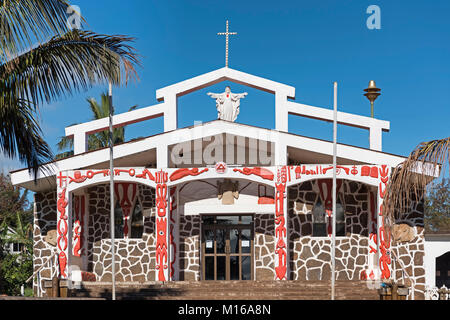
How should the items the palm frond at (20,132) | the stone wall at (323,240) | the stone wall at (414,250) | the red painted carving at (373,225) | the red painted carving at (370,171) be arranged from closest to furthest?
the palm frond at (20,132) < the red painted carving at (370,171) < the stone wall at (414,250) < the red painted carving at (373,225) < the stone wall at (323,240)

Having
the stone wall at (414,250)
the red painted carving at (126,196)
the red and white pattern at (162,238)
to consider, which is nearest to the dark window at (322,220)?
the stone wall at (414,250)

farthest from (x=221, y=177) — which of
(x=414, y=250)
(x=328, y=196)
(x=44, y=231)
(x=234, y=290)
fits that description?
(x=44, y=231)

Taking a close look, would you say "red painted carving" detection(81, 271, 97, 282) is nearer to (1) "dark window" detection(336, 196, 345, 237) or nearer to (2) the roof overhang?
(2) the roof overhang

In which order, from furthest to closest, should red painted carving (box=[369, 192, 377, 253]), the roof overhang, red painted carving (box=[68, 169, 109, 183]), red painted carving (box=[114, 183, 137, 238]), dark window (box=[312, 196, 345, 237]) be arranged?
red painted carving (box=[114, 183, 137, 238]) < dark window (box=[312, 196, 345, 237]) < red painted carving (box=[369, 192, 377, 253]) < red painted carving (box=[68, 169, 109, 183]) < the roof overhang

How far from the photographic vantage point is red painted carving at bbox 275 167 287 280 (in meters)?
18.6

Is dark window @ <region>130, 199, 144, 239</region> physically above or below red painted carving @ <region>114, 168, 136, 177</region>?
below

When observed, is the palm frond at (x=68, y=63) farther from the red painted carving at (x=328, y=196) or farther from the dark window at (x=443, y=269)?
the dark window at (x=443, y=269)

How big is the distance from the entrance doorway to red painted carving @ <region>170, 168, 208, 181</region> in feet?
9.87

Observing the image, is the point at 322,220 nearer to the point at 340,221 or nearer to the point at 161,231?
the point at 340,221

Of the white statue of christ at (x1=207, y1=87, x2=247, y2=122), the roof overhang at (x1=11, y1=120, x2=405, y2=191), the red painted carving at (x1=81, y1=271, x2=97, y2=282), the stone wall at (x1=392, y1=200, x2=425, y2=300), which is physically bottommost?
the red painted carving at (x1=81, y1=271, x2=97, y2=282)

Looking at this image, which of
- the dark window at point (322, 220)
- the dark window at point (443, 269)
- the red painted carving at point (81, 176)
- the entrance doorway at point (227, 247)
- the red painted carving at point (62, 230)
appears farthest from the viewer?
the dark window at point (443, 269)

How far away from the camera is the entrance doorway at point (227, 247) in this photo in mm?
21719

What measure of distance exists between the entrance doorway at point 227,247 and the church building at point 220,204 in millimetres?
34

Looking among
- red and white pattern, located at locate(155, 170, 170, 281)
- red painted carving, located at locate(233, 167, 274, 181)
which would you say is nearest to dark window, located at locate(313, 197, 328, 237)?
red painted carving, located at locate(233, 167, 274, 181)
